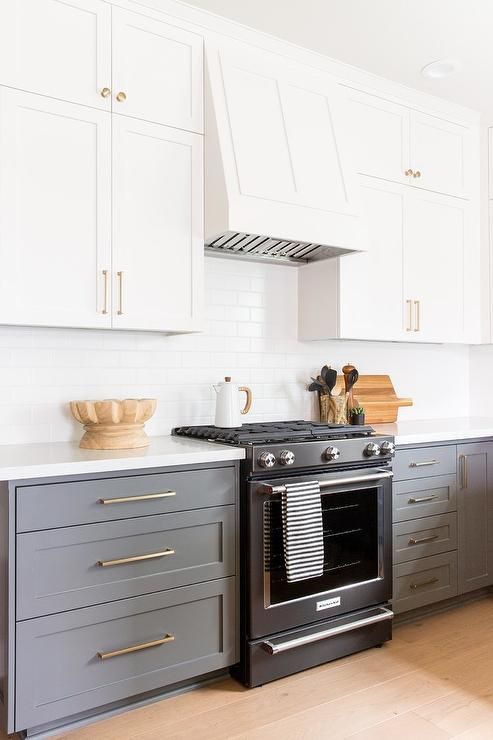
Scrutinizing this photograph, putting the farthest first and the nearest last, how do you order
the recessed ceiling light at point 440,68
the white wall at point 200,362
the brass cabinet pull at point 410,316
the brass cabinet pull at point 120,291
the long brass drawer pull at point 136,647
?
the brass cabinet pull at point 410,316
the recessed ceiling light at point 440,68
the white wall at point 200,362
the brass cabinet pull at point 120,291
the long brass drawer pull at point 136,647

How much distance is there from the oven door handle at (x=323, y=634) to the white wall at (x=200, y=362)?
1075 mm

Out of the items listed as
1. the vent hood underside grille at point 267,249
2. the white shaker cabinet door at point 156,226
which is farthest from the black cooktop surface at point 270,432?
the vent hood underside grille at point 267,249

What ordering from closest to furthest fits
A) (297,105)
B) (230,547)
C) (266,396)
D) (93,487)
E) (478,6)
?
(93,487) → (230,547) → (478,6) → (297,105) → (266,396)

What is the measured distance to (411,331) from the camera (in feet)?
11.0

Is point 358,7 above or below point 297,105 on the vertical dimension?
above

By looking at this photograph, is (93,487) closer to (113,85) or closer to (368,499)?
(368,499)

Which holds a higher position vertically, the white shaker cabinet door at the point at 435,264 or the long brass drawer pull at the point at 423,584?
the white shaker cabinet door at the point at 435,264

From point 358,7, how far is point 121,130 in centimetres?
114

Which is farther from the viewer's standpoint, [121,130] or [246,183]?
[246,183]

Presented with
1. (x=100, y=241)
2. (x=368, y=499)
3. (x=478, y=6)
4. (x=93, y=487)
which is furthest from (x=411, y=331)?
(x=93, y=487)

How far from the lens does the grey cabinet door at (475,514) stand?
3086mm

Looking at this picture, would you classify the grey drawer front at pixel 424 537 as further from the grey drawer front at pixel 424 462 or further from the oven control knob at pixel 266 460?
the oven control knob at pixel 266 460

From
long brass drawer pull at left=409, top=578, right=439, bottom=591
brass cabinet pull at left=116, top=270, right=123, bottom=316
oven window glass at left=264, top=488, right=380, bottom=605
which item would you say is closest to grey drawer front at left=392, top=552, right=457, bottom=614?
long brass drawer pull at left=409, top=578, right=439, bottom=591

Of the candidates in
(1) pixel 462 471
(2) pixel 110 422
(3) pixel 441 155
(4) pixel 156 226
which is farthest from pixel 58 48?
(1) pixel 462 471
